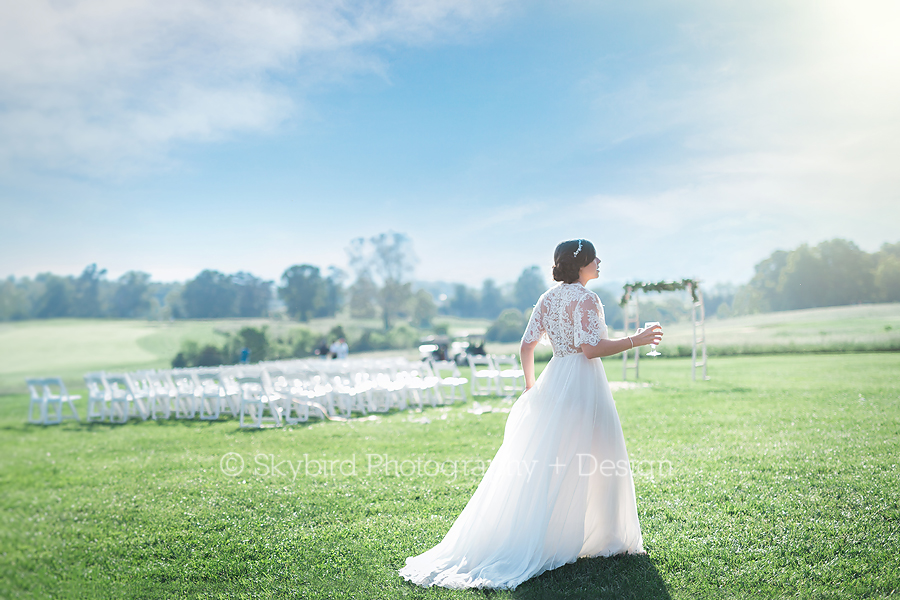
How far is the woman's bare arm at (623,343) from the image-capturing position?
3207 millimetres

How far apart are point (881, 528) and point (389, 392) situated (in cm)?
960

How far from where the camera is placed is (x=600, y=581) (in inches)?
127

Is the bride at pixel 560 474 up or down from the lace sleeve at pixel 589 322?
down

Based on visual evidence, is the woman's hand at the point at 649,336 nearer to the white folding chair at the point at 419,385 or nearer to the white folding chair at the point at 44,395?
the white folding chair at the point at 44,395

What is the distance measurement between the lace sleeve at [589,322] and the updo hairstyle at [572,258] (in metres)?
0.21

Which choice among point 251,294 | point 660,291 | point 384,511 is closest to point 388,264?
point 251,294

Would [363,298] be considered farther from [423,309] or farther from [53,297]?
[53,297]

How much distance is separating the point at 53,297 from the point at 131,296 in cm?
84

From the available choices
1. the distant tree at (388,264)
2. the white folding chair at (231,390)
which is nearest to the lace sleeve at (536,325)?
the white folding chair at (231,390)

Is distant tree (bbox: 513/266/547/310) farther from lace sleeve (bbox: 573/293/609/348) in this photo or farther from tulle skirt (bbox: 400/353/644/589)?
lace sleeve (bbox: 573/293/609/348)

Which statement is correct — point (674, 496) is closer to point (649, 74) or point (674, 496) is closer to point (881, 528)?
point (881, 528)

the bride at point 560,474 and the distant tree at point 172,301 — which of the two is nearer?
the bride at point 560,474

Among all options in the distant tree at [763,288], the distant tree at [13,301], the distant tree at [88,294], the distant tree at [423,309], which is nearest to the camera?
the distant tree at [13,301]

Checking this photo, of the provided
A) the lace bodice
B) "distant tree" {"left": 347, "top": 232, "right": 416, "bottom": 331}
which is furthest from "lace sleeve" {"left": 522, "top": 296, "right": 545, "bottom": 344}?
"distant tree" {"left": 347, "top": 232, "right": 416, "bottom": 331}
